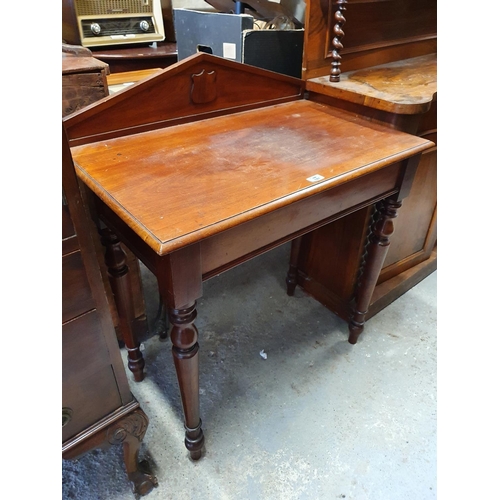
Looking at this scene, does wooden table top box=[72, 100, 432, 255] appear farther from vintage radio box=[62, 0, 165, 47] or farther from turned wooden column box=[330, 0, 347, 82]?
vintage radio box=[62, 0, 165, 47]

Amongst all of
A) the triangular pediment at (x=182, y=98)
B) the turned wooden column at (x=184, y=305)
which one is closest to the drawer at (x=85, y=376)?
the turned wooden column at (x=184, y=305)

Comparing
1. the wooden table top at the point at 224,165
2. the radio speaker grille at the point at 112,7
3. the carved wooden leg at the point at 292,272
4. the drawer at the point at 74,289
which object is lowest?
the carved wooden leg at the point at 292,272

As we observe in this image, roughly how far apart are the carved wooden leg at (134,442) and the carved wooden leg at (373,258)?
2.86 feet

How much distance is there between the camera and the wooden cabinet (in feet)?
2.05

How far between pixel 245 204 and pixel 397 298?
1296mm

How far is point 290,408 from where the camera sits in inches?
52.9

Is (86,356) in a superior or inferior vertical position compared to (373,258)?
superior

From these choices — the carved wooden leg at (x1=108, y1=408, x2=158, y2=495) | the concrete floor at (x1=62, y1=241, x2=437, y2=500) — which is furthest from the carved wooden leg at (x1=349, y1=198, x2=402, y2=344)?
the carved wooden leg at (x1=108, y1=408, x2=158, y2=495)

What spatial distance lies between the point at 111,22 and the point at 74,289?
1.63 metres

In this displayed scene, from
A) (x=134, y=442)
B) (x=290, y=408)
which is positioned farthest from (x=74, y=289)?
(x=290, y=408)

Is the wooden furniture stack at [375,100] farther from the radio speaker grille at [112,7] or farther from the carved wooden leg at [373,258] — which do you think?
the radio speaker grille at [112,7]

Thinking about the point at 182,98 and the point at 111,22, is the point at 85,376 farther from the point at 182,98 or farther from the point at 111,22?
the point at 111,22

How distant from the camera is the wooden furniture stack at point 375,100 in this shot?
1192 mm

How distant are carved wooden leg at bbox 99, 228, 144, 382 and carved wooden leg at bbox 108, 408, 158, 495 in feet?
1.12
